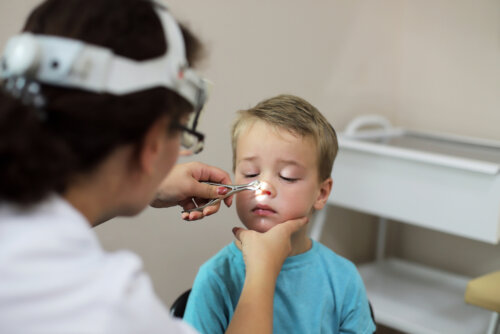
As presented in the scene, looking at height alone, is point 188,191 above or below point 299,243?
above

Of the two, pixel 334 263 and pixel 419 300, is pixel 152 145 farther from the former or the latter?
pixel 419 300

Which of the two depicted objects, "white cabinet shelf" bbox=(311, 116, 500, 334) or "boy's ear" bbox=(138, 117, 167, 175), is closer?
"boy's ear" bbox=(138, 117, 167, 175)

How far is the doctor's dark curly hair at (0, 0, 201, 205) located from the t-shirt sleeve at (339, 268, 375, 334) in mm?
717

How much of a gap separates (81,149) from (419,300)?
6.43 ft

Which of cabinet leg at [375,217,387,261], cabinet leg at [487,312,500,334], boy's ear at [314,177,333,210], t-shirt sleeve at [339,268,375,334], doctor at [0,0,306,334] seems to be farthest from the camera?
cabinet leg at [375,217,387,261]

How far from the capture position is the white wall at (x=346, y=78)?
6.47ft

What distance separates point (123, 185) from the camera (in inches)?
30.4

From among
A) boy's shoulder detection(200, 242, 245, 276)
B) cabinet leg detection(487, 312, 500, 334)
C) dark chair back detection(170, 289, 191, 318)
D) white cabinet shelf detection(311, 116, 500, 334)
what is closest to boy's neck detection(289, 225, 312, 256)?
boy's shoulder detection(200, 242, 245, 276)

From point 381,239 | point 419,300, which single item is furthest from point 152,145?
point 381,239

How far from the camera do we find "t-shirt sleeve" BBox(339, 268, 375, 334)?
48.5 inches

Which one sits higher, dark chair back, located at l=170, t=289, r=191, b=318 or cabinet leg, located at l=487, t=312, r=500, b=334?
dark chair back, located at l=170, t=289, r=191, b=318

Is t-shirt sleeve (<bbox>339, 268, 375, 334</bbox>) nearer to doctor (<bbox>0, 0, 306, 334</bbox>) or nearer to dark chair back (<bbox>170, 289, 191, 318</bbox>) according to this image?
dark chair back (<bbox>170, 289, 191, 318</bbox>)

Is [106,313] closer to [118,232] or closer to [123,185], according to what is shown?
[123,185]

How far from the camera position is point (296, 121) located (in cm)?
126
